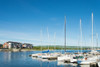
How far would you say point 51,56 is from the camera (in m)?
62.2

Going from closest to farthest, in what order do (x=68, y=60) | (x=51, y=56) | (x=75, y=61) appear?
(x=75, y=61)
(x=68, y=60)
(x=51, y=56)

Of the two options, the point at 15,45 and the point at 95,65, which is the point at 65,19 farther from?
the point at 15,45

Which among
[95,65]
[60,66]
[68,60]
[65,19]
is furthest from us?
[65,19]

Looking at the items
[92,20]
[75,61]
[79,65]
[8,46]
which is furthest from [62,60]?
[8,46]

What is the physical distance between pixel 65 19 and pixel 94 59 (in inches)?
876

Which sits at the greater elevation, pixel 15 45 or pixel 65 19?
pixel 65 19

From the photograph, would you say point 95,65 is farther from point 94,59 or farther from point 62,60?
point 62,60

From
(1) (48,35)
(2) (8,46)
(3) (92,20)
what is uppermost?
(3) (92,20)

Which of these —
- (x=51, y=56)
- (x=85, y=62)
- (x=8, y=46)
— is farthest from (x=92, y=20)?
(x=8, y=46)

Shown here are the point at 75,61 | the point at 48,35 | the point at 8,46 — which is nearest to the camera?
the point at 75,61

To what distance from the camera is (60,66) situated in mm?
40844

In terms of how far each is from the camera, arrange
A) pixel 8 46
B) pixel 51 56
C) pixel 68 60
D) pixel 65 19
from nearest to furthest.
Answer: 1. pixel 68 60
2. pixel 65 19
3. pixel 51 56
4. pixel 8 46

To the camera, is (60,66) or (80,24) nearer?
(60,66)

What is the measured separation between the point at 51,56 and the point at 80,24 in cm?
2072
